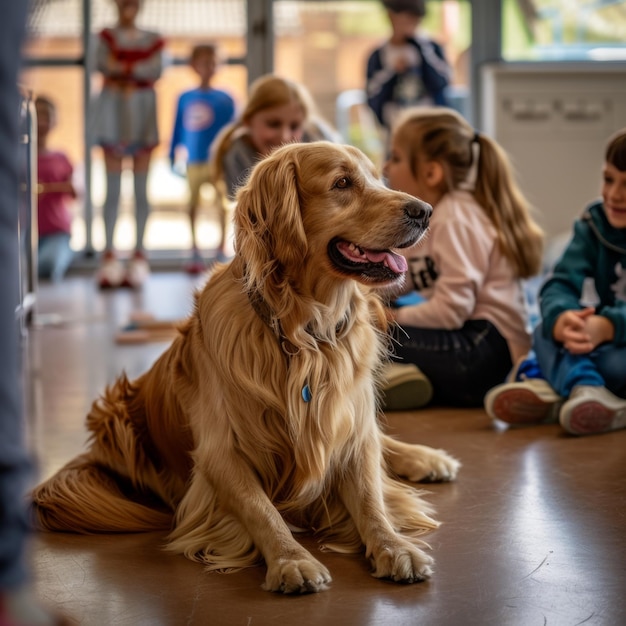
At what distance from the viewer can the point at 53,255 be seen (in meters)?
7.21

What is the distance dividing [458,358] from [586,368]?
453 millimetres

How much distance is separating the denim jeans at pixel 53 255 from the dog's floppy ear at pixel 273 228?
548cm

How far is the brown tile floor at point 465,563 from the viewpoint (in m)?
1.61

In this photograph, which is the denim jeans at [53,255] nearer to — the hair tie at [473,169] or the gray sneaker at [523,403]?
the hair tie at [473,169]

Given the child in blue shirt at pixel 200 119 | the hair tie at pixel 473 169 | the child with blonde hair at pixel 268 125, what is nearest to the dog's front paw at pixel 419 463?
the hair tie at pixel 473 169

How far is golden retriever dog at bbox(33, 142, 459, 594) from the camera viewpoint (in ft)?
6.27

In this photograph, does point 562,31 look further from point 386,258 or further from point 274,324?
point 274,324

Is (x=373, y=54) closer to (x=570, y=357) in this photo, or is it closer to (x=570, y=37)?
(x=570, y=37)

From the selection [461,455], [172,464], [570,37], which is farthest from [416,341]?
[570,37]

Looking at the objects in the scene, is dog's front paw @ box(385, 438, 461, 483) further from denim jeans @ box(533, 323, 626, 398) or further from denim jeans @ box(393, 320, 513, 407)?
denim jeans @ box(393, 320, 513, 407)

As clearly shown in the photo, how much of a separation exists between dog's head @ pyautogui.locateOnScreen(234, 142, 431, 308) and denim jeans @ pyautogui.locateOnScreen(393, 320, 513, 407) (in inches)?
47.8

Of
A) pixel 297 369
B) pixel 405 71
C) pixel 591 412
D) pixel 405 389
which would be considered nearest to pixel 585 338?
pixel 591 412

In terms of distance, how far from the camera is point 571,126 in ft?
23.7

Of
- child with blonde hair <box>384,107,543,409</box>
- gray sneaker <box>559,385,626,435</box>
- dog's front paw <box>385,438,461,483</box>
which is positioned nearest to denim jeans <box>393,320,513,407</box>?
child with blonde hair <box>384,107,543,409</box>
